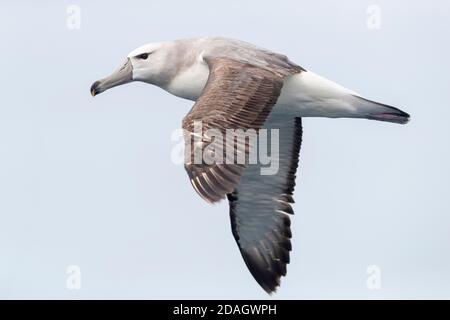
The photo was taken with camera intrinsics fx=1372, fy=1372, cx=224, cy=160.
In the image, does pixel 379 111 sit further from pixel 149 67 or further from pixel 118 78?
pixel 118 78

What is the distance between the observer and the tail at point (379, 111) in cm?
1997

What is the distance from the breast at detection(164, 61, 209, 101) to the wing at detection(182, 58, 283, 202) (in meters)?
0.34

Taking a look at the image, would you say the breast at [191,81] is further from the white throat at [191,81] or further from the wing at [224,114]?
the wing at [224,114]

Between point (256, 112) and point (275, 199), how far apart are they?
4.53m

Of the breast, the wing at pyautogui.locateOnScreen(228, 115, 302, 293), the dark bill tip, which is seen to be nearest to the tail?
the wing at pyautogui.locateOnScreen(228, 115, 302, 293)

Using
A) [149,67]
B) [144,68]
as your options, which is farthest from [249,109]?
[144,68]

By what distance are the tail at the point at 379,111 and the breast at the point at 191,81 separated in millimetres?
2226

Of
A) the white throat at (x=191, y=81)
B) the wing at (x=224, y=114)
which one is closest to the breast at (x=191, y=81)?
the white throat at (x=191, y=81)

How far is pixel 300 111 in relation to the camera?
1994cm

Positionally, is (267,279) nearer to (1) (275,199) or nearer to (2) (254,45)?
(1) (275,199)

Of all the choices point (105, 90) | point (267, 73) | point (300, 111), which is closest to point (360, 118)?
point (300, 111)

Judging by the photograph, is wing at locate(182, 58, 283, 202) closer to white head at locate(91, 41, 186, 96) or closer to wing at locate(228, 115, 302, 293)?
white head at locate(91, 41, 186, 96)

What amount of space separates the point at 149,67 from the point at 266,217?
126 inches

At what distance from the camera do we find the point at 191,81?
1973cm
